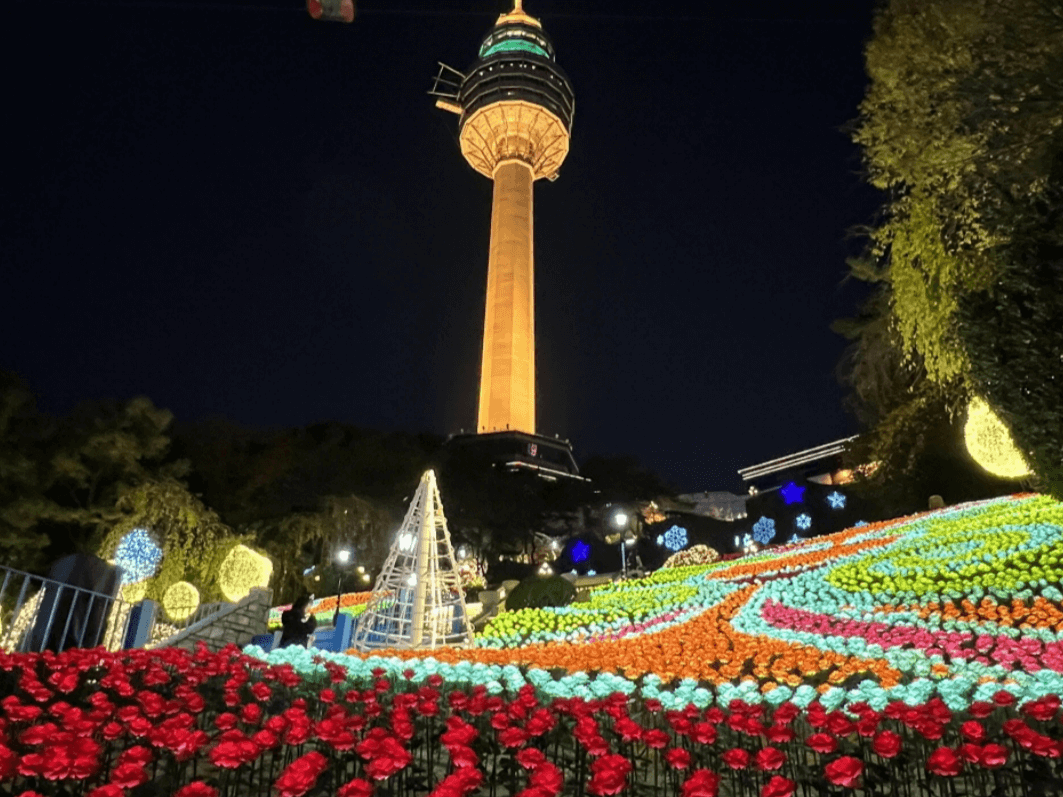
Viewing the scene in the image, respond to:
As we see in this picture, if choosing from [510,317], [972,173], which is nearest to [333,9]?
[972,173]

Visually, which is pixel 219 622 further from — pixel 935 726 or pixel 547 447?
pixel 547 447

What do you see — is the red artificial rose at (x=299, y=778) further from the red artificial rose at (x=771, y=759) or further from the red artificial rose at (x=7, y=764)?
the red artificial rose at (x=771, y=759)

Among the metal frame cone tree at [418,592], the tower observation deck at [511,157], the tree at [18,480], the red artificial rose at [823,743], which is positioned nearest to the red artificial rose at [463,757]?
the red artificial rose at [823,743]

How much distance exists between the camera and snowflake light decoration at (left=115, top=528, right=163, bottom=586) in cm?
1756

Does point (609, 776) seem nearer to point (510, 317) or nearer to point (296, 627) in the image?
point (296, 627)

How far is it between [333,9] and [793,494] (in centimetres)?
3992

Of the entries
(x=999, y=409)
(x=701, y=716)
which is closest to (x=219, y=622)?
(x=701, y=716)

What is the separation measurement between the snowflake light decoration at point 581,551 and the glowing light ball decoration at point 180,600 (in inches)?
1254

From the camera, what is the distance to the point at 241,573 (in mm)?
19797

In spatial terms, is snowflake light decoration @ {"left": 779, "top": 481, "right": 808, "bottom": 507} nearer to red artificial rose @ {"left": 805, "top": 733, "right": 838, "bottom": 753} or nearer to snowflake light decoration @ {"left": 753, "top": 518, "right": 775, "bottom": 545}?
snowflake light decoration @ {"left": 753, "top": 518, "right": 775, "bottom": 545}

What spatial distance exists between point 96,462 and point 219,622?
14392 millimetres

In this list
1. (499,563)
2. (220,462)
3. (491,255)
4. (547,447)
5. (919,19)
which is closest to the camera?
(919,19)

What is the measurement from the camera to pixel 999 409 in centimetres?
841

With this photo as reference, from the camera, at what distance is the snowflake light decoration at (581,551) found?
49031mm
